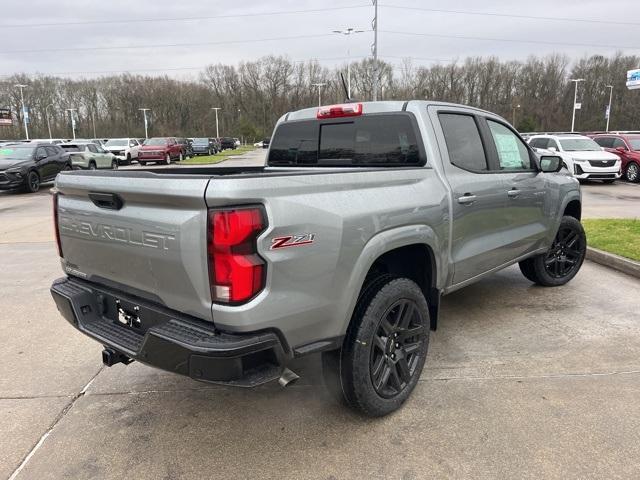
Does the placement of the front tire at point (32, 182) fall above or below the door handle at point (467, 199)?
below

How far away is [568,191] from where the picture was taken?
17.3 feet

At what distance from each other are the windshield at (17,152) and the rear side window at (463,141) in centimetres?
1749

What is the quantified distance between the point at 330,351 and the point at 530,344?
2161 millimetres

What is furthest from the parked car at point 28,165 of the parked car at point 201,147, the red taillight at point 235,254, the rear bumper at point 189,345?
the parked car at point 201,147

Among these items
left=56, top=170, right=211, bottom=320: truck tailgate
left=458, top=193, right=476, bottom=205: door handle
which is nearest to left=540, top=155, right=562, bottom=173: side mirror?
left=458, top=193, right=476, bottom=205: door handle

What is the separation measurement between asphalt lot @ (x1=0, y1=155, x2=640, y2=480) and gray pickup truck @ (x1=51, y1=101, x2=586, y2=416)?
327 mm

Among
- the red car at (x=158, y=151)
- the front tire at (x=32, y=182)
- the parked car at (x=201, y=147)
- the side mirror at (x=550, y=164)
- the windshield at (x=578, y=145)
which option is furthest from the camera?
the parked car at (x=201, y=147)

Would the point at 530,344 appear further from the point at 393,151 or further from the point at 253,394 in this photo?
the point at 253,394

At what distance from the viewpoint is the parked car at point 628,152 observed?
17859 mm

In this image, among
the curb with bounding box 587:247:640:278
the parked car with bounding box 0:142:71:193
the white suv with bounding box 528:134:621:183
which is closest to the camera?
the curb with bounding box 587:247:640:278

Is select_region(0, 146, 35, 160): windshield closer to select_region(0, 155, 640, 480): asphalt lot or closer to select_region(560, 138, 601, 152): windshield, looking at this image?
select_region(0, 155, 640, 480): asphalt lot

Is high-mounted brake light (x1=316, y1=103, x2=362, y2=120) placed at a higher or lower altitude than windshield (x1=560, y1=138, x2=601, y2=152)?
higher

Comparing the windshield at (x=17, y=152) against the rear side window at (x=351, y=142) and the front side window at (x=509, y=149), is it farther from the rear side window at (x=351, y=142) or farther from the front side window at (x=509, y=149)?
the front side window at (x=509, y=149)

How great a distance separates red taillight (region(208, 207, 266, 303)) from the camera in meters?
2.13
